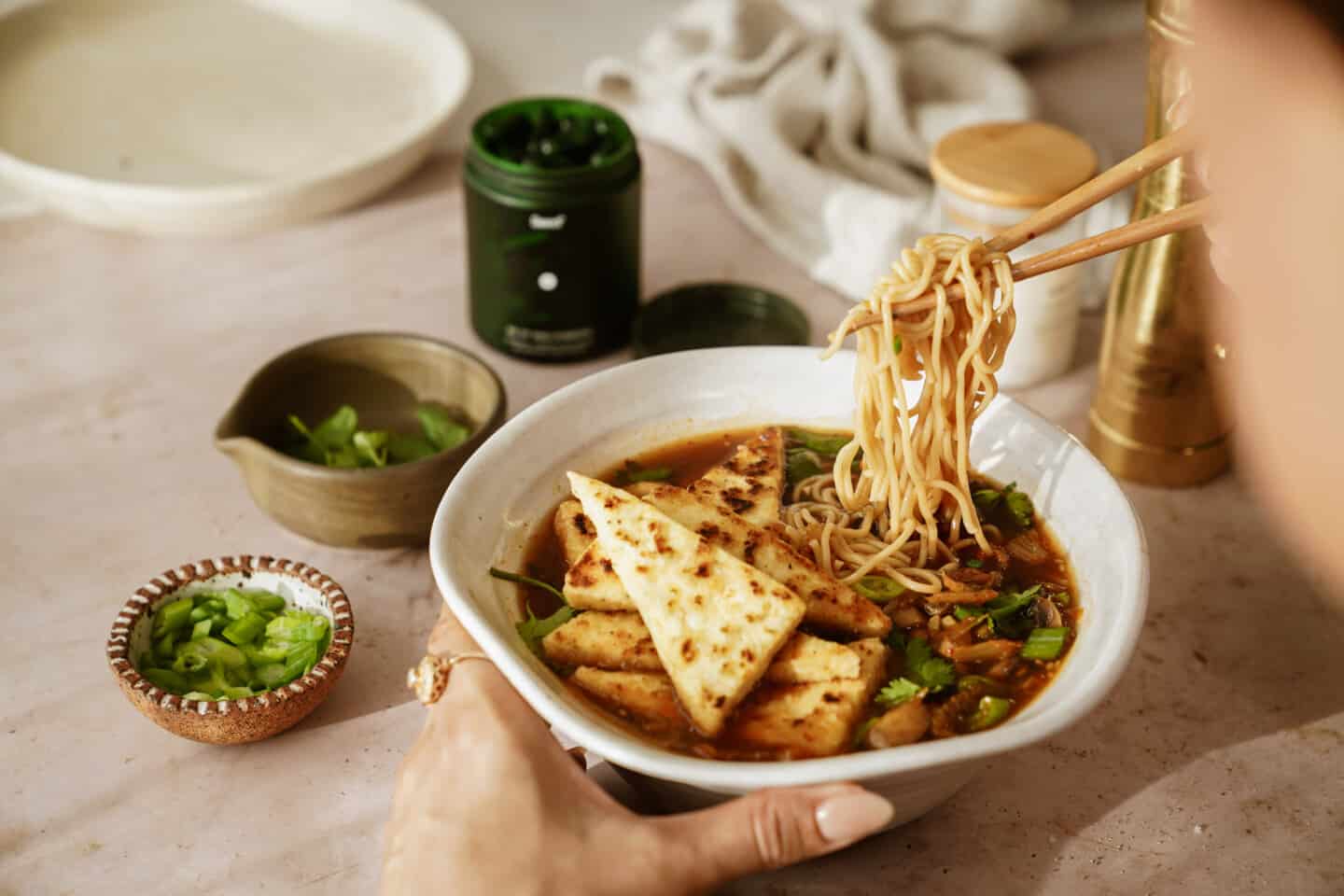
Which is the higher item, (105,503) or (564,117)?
(564,117)

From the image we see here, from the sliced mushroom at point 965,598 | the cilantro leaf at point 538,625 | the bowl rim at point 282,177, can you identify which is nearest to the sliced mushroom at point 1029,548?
the sliced mushroom at point 965,598

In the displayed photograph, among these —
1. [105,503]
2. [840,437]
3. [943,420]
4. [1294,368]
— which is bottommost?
[105,503]

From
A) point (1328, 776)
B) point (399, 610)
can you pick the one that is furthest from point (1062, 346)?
point (399, 610)

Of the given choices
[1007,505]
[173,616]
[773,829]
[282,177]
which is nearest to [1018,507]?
[1007,505]

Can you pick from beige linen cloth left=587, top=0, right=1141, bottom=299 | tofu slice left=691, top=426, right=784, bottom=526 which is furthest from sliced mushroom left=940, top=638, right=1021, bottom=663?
beige linen cloth left=587, top=0, right=1141, bottom=299

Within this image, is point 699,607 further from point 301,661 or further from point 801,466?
point 301,661

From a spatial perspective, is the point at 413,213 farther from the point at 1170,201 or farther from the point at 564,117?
the point at 1170,201

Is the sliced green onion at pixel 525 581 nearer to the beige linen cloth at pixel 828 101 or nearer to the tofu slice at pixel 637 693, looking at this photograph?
the tofu slice at pixel 637 693

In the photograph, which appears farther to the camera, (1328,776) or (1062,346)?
(1062,346)

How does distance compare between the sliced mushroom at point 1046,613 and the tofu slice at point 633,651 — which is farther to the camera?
the sliced mushroom at point 1046,613
